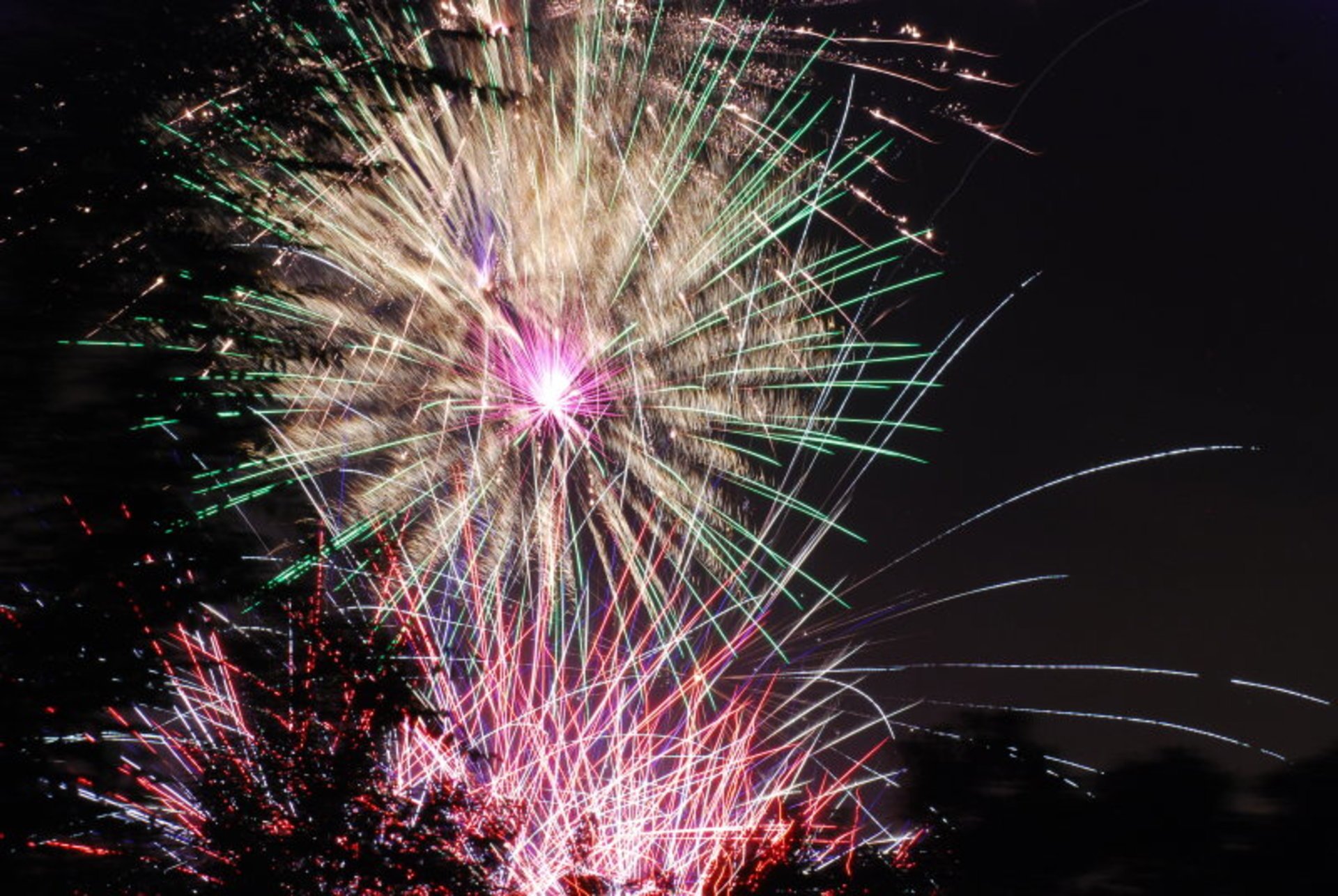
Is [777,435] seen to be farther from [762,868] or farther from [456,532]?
[762,868]

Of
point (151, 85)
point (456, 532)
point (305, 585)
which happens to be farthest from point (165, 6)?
point (456, 532)

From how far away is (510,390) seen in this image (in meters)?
7.89

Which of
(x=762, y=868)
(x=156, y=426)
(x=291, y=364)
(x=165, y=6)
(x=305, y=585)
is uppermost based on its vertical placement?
(x=165, y=6)

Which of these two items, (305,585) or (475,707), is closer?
(305,585)

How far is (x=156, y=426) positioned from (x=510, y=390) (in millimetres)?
3569

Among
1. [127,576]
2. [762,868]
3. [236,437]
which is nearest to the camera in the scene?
[127,576]

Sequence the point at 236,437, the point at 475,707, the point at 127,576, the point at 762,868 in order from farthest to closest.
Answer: the point at 762,868 < the point at 475,707 < the point at 236,437 < the point at 127,576

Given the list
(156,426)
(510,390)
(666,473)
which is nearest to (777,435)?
(666,473)

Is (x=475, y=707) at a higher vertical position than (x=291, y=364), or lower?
lower

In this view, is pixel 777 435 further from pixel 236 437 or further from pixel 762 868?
pixel 236 437

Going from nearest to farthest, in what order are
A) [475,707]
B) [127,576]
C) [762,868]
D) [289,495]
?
[127,576] → [289,495] → [475,707] → [762,868]

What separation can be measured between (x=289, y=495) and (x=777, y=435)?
347cm

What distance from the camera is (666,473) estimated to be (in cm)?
819

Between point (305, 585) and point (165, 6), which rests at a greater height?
point (165, 6)
